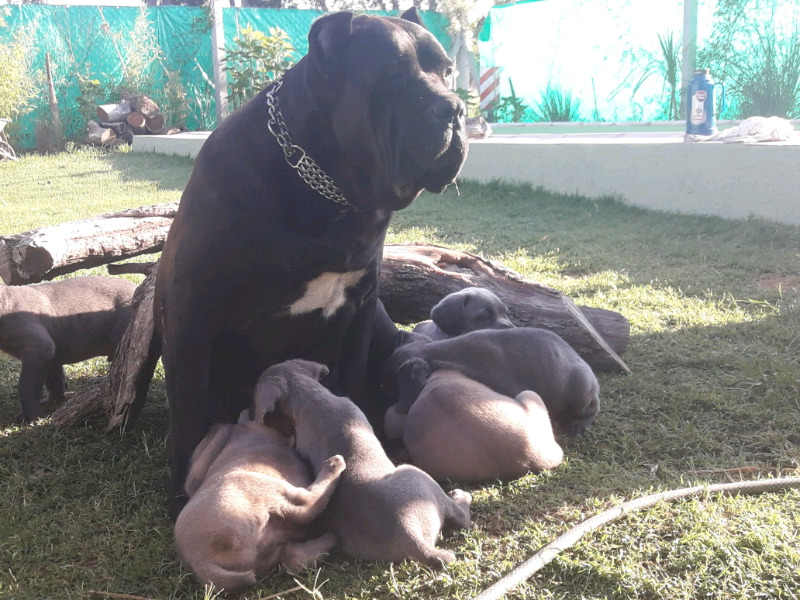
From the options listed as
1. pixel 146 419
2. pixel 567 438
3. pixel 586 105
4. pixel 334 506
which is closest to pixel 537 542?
pixel 334 506

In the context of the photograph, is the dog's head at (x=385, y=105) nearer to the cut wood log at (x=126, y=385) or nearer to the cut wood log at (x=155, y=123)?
the cut wood log at (x=126, y=385)

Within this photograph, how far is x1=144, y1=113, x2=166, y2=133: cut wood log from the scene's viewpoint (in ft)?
51.6

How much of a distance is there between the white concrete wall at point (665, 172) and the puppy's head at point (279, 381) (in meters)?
5.81

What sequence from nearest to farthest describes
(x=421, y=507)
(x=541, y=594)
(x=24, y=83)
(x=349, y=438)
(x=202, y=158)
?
(x=541, y=594), (x=421, y=507), (x=349, y=438), (x=202, y=158), (x=24, y=83)

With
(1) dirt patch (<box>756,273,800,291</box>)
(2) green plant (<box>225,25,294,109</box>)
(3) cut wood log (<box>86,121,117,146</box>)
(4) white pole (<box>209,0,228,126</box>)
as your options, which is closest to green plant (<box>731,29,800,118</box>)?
(1) dirt patch (<box>756,273,800,291</box>)

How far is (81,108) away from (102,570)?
15232 millimetres

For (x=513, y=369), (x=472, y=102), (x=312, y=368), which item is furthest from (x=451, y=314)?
(x=472, y=102)

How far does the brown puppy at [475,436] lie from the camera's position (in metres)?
2.83

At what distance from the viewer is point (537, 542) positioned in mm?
2381

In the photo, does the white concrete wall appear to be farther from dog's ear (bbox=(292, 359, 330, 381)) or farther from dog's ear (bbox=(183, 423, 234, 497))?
dog's ear (bbox=(183, 423, 234, 497))

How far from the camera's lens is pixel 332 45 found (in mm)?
2504

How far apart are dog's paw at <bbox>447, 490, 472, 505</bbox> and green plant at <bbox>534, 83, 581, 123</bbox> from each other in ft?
46.0

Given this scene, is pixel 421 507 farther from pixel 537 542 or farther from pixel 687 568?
pixel 687 568

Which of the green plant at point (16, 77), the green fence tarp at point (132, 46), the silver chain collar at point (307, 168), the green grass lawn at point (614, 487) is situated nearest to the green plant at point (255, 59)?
the green fence tarp at point (132, 46)
